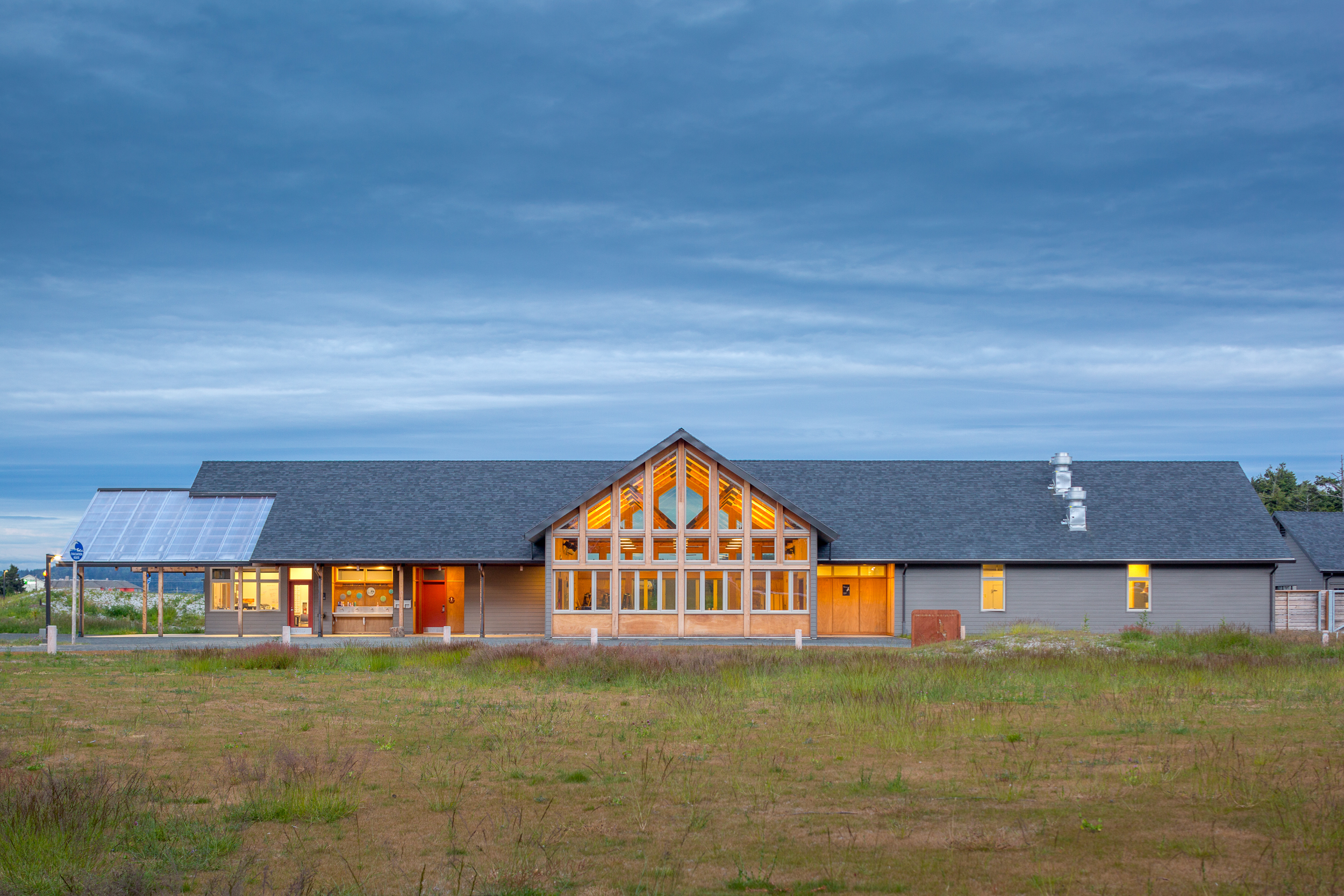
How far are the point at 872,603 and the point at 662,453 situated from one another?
9951 millimetres

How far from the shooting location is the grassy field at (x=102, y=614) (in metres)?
44.0

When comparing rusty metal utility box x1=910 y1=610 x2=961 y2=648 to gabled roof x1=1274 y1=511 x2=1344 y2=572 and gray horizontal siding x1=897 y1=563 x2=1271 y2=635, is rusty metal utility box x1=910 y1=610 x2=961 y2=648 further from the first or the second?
gabled roof x1=1274 y1=511 x2=1344 y2=572

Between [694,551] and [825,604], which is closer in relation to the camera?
[694,551]

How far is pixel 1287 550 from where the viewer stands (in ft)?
135

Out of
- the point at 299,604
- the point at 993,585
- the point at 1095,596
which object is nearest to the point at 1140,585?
the point at 1095,596

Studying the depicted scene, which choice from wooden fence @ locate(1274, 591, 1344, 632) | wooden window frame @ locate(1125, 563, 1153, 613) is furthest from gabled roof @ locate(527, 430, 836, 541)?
wooden fence @ locate(1274, 591, 1344, 632)

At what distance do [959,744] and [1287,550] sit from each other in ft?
108

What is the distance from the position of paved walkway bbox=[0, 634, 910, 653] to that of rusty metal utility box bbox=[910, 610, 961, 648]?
534 mm

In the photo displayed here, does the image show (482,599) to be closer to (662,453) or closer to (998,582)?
(662,453)

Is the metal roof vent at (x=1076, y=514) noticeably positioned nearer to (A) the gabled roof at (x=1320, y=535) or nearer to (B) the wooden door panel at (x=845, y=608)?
(B) the wooden door panel at (x=845, y=608)

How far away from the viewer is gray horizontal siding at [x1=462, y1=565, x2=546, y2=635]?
135 feet

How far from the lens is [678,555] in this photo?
128ft

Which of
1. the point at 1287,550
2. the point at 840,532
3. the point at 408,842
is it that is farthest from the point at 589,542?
the point at 408,842

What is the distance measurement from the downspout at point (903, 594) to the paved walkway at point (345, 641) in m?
1.68
